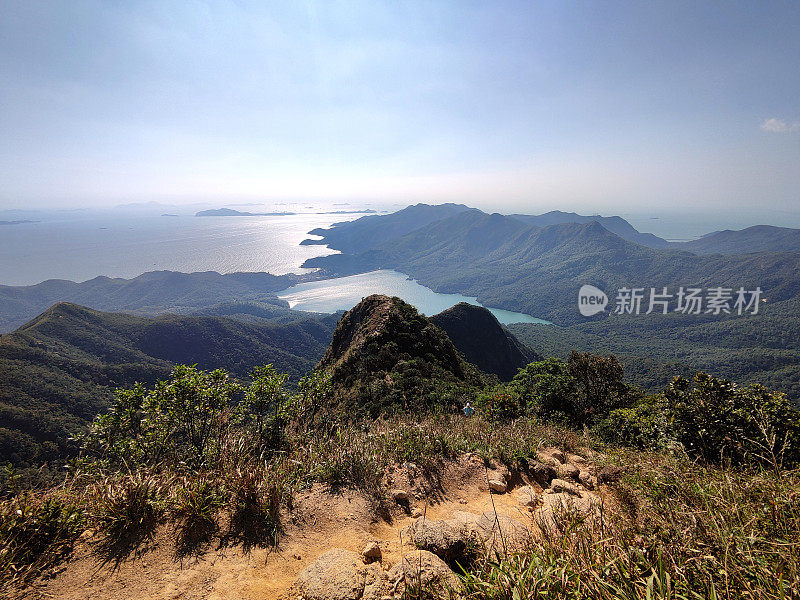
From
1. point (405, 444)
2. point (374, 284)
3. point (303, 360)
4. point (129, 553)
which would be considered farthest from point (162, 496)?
point (374, 284)

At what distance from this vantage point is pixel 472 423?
7387mm

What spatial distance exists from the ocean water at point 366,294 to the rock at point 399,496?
391ft

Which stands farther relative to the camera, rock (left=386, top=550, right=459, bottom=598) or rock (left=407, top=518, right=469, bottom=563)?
rock (left=407, top=518, right=469, bottom=563)

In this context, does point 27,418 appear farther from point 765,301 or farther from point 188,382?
point 765,301

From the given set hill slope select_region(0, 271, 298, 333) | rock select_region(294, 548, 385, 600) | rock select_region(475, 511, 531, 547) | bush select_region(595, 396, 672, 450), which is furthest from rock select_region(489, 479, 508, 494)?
hill slope select_region(0, 271, 298, 333)

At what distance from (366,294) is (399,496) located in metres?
143

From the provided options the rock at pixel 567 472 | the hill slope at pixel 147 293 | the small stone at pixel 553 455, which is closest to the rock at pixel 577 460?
the small stone at pixel 553 455

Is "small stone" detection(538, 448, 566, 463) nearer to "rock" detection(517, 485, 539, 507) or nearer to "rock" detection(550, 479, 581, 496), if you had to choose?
"rock" detection(550, 479, 581, 496)

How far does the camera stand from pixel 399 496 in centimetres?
436

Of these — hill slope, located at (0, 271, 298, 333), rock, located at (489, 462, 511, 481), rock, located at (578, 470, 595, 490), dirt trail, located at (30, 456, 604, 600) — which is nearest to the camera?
dirt trail, located at (30, 456, 604, 600)

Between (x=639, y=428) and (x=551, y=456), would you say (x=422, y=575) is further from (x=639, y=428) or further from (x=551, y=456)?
(x=639, y=428)

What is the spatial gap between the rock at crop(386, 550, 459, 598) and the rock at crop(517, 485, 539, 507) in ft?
8.08

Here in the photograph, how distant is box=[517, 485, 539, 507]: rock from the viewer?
15.0ft

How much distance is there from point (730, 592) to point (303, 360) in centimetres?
7822
